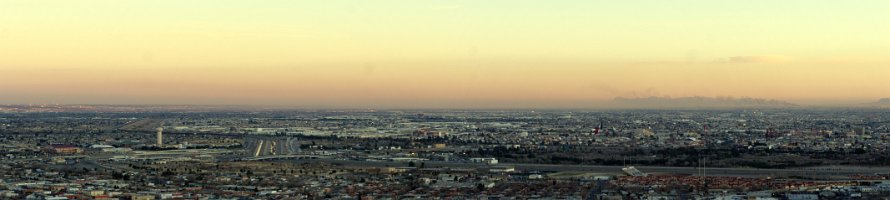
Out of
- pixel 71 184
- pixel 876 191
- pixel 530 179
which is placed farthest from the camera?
pixel 530 179

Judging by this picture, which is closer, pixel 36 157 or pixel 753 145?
pixel 36 157

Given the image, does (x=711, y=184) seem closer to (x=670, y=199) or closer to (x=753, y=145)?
(x=670, y=199)

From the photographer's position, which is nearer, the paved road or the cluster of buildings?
the cluster of buildings

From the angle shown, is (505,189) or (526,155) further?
(526,155)

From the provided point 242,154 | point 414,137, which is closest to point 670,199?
point 242,154

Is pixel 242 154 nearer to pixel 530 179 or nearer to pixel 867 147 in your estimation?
pixel 530 179

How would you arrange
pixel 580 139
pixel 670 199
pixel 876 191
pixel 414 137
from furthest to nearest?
pixel 414 137, pixel 580 139, pixel 876 191, pixel 670 199

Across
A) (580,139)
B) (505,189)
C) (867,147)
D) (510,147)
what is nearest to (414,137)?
(580,139)

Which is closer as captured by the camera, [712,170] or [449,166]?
[712,170]

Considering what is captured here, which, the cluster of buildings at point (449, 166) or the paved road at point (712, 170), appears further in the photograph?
the paved road at point (712, 170)
